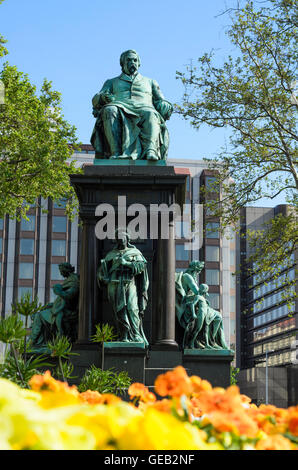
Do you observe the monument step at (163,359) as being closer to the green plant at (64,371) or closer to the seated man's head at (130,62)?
the green plant at (64,371)

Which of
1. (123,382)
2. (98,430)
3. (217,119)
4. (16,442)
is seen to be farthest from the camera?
(217,119)

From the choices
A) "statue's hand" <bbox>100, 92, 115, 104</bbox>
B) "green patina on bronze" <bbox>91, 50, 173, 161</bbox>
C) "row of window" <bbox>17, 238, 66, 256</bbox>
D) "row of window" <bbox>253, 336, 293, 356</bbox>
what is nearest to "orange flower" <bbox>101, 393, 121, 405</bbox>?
"green patina on bronze" <bbox>91, 50, 173, 161</bbox>

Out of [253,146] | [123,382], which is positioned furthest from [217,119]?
[123,382]

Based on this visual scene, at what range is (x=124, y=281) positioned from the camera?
1208 cm

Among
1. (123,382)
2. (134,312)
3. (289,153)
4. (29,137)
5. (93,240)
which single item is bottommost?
(123,382)

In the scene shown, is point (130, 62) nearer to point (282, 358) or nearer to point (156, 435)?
point (156, 435)

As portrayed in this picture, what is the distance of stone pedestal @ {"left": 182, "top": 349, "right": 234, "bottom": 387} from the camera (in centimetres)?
1273

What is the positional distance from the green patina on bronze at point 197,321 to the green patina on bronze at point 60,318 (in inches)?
81.2

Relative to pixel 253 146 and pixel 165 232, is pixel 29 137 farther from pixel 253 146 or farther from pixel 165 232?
pixel 165 232

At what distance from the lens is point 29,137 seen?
88.2ft

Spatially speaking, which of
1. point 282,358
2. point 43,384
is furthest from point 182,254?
point 43,384

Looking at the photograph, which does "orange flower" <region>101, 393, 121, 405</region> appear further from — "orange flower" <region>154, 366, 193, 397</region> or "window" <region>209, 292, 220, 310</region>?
"window" <region>209, 292, 220, 310</region>

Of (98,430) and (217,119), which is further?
(217,119)

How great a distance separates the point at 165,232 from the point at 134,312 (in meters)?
Result: 1.79
